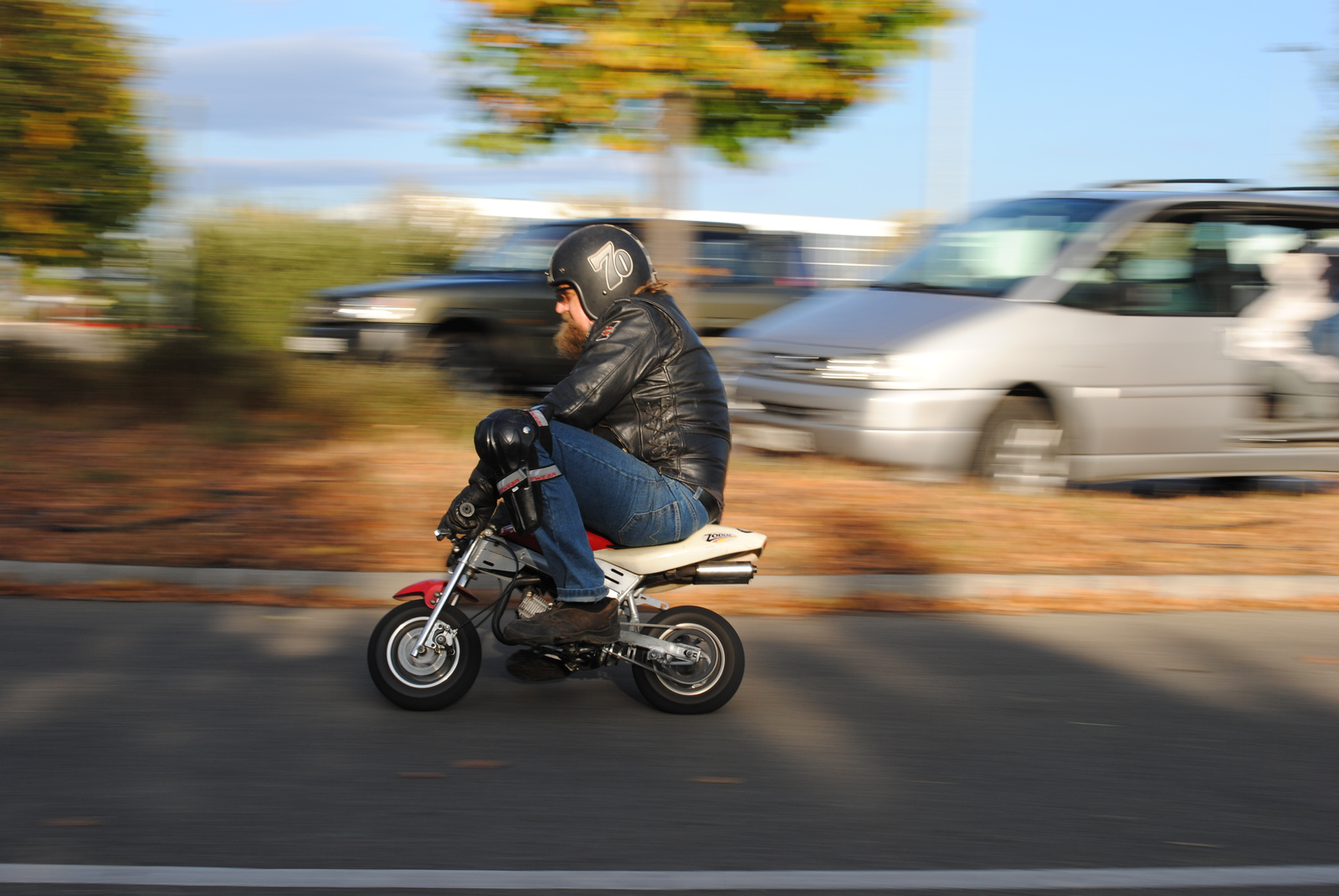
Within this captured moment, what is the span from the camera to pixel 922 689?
5.32 meters

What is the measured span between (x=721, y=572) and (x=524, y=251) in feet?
29.5

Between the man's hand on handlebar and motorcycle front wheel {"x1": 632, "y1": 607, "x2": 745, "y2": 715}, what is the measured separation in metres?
0.72

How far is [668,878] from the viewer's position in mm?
3449

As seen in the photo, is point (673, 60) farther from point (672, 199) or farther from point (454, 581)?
point (454, 581)

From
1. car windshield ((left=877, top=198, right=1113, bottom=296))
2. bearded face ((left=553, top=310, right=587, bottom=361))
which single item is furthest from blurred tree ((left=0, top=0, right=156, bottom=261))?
bearded face ((left=553, top=310, right=587, bottom=361))

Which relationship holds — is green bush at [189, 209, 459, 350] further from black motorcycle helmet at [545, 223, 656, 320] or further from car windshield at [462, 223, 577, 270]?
black motorcycle helmet at [545, 223, 656, 320]

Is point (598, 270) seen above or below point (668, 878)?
above

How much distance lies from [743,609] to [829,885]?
3.14m

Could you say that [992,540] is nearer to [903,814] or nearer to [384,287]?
[903,814]

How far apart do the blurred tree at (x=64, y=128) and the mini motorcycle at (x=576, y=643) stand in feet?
22.0

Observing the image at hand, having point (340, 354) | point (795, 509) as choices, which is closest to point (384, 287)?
point (340, 354)

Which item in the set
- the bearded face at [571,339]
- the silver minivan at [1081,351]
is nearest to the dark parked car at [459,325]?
the silver minivan at [1081,351]

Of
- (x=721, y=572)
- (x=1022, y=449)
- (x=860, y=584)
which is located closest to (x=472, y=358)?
(x=1022, y=449)

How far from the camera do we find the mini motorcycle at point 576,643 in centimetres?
473
